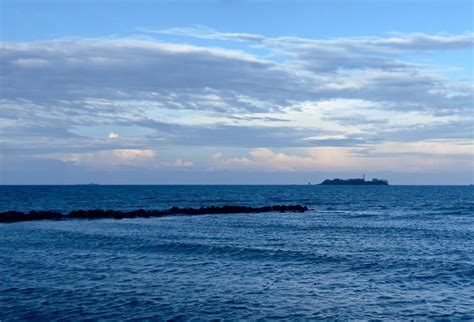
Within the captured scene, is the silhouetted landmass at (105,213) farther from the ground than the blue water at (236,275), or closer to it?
farther from the ground

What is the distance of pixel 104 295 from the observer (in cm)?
2338

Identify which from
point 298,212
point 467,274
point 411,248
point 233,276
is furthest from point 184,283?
point 298,212

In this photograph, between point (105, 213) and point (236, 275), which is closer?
point (236, 275)

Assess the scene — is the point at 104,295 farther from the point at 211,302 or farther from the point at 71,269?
the point at 71,269

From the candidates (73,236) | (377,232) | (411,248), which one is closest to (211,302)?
(411,248)

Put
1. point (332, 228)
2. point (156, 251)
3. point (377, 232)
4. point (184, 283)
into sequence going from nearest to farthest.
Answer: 1. point (184, 283)
2. point (156, 251)
3. point (377, 232)
4. point (332, 228)

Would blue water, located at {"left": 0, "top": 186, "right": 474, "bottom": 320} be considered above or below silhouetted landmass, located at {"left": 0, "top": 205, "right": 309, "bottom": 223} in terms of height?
below

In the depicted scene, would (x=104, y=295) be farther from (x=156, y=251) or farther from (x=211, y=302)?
(x=156, y=251)

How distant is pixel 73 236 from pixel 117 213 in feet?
83.9

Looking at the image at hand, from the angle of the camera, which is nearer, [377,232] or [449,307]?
[449,307]

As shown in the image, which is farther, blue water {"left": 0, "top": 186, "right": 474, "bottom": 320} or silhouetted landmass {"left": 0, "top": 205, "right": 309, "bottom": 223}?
silhouetted landmass {"left": 0, "top": 205, "right": 309, "bottom": 223}

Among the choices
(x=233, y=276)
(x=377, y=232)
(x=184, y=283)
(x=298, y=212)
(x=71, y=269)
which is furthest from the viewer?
(x=298, y=212)

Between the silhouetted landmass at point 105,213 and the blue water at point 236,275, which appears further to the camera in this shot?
the silhouetted landmass at point 105,213

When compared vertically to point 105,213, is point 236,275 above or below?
below
